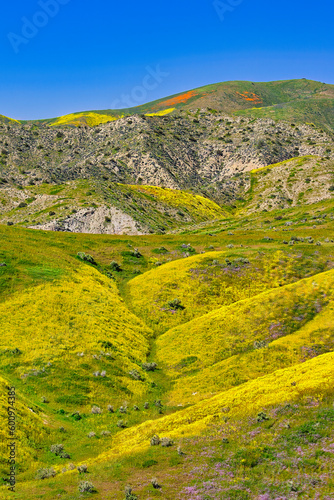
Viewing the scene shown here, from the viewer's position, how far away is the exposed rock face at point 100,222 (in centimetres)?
10319

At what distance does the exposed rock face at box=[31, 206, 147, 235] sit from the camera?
10319 centimetres

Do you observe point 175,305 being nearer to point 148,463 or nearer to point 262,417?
point 262,417

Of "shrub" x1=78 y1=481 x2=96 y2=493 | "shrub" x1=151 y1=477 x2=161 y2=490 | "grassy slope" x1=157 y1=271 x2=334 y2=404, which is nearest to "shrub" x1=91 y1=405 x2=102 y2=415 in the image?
"grassy slope" x1=157 y1=271 x2=334 y2=404

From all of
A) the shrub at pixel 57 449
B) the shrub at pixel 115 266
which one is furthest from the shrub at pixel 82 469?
the shrub at pixel 115 266

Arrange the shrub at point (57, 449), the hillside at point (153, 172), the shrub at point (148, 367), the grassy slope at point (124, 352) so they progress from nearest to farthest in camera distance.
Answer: the grassy slope at point (124, 352)
the shrub at point (57, 449)
the shrub at point (148, 367)
the hillside at point (153, 172)

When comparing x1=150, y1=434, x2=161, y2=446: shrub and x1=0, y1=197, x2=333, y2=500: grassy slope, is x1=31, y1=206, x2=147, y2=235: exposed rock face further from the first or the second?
x1=150, y1=434, x2=161, y2=446: shrub

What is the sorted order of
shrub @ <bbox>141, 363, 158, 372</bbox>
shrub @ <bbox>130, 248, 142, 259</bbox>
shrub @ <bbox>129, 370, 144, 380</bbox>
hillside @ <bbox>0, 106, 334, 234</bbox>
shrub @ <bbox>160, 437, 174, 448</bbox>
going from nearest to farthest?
shrub @ <bbox>160, 437, 174, 448</bbox>
shrub @ <bbox>129, 370, 144, 380</bbox>
shrub @ <bbox>141, 363, 158, 372</bbox>
shrub @ <bbox>130, 248, 142, 259</bbox>
hillside @ <bbox>0, 106, 334, 234</bbox>

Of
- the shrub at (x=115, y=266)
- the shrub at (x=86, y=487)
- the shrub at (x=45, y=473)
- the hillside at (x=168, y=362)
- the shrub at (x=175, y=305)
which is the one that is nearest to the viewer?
the shrub at (x=86, y=487)

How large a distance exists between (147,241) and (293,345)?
46.0 m

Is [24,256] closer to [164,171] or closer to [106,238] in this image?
[106,238]

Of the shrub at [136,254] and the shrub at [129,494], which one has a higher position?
the shrub at [136,254]

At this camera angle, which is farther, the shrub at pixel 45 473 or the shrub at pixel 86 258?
the shrub at pixel 86 258

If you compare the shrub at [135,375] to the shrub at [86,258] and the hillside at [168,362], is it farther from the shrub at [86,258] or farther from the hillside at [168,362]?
the shrub at [86,258]

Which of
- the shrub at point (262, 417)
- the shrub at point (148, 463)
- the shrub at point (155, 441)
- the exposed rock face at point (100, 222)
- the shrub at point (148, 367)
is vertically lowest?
the shrub at point (148, 367)
